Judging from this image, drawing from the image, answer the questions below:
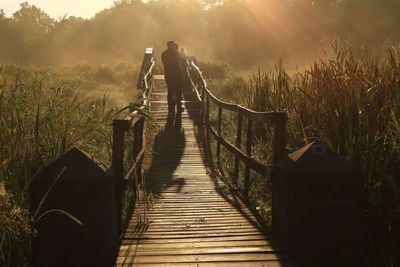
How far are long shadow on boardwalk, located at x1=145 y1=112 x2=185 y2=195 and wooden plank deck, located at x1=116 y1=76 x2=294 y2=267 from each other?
15mm

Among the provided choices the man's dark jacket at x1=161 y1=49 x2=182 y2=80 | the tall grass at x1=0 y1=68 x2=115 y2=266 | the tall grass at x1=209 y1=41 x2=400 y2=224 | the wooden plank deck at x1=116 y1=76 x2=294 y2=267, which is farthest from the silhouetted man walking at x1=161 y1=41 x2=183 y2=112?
the tall grass at x1=209 y1=41 x2=400 y2=224

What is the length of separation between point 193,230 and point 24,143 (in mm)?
1757

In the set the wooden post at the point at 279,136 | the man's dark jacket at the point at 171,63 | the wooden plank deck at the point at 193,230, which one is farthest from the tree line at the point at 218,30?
the wooden post at the point at 279,136

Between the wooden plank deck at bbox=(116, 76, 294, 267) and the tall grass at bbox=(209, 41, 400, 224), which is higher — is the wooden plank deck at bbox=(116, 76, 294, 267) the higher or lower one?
the lower one

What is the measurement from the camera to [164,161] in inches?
346

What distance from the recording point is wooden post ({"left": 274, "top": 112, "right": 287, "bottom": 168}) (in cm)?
448

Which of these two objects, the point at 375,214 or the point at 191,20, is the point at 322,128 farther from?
the point at 191,20

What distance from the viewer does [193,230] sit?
15.3 ft

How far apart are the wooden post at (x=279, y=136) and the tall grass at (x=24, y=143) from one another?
1.59 meters

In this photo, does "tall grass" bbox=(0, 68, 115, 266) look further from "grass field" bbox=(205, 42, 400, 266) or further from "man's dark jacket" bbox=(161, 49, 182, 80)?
"man's dark jacket" bbox=(161, 49, 182, 80)

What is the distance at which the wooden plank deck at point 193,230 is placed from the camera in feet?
12.8

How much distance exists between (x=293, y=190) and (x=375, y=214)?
2.69 ft

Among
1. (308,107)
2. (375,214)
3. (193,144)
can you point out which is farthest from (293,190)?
(193,144)

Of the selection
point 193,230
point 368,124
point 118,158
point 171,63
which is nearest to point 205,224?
point 193,230
